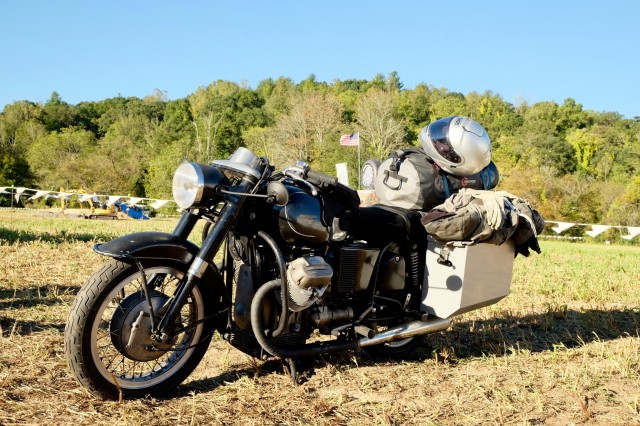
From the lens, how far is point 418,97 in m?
86.9

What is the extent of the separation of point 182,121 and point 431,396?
292 ft

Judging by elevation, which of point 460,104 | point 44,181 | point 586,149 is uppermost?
point 460,104

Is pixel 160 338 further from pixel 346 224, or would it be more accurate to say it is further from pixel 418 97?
pixel 418 97

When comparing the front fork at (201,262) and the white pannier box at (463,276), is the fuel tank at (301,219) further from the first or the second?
the white pannier box at (463,276)

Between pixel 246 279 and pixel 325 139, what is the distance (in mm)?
64308

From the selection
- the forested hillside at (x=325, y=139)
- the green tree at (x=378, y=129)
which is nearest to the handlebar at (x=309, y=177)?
the forested hillside at (x=325, y=139)

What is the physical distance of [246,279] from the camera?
10.6ft

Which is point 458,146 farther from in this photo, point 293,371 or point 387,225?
point 293,371

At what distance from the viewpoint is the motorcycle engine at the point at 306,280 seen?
317 centimetres

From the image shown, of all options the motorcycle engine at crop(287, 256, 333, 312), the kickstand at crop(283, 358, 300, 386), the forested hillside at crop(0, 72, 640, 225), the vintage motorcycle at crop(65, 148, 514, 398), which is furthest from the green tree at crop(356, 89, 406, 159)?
the motorcycle engine at crop(287, 256, 333, 312)

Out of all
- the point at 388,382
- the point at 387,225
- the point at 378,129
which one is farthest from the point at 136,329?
the point at 378,129

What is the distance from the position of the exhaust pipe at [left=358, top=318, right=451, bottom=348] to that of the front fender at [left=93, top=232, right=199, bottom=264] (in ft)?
4.18

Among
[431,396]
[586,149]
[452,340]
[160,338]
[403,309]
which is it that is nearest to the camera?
[160,338]

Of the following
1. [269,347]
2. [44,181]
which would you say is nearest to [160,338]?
[269,347]
